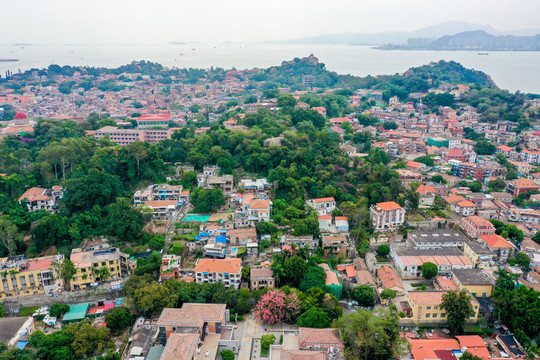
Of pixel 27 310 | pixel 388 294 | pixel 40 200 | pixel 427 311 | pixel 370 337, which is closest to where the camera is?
pixel 370 337

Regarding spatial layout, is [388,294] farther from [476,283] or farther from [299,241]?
[299,241]

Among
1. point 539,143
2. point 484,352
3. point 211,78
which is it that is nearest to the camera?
point 484,352

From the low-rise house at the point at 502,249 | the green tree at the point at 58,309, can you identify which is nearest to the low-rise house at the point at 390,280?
the low-rise house at the point at 502,249

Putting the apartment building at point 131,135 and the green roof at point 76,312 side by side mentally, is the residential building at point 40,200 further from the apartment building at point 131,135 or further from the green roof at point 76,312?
the apartment building at point 131,135

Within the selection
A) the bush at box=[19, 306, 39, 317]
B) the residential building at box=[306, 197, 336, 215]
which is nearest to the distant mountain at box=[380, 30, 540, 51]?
the residential building at box=[306, 197, 336, 215]

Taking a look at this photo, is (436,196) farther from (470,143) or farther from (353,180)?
(470,143)

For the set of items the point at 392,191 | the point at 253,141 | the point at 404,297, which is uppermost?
→ the point at 253,141

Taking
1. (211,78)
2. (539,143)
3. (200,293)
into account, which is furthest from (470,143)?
(211,78)

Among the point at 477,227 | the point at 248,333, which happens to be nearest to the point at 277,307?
the point at 248,333
